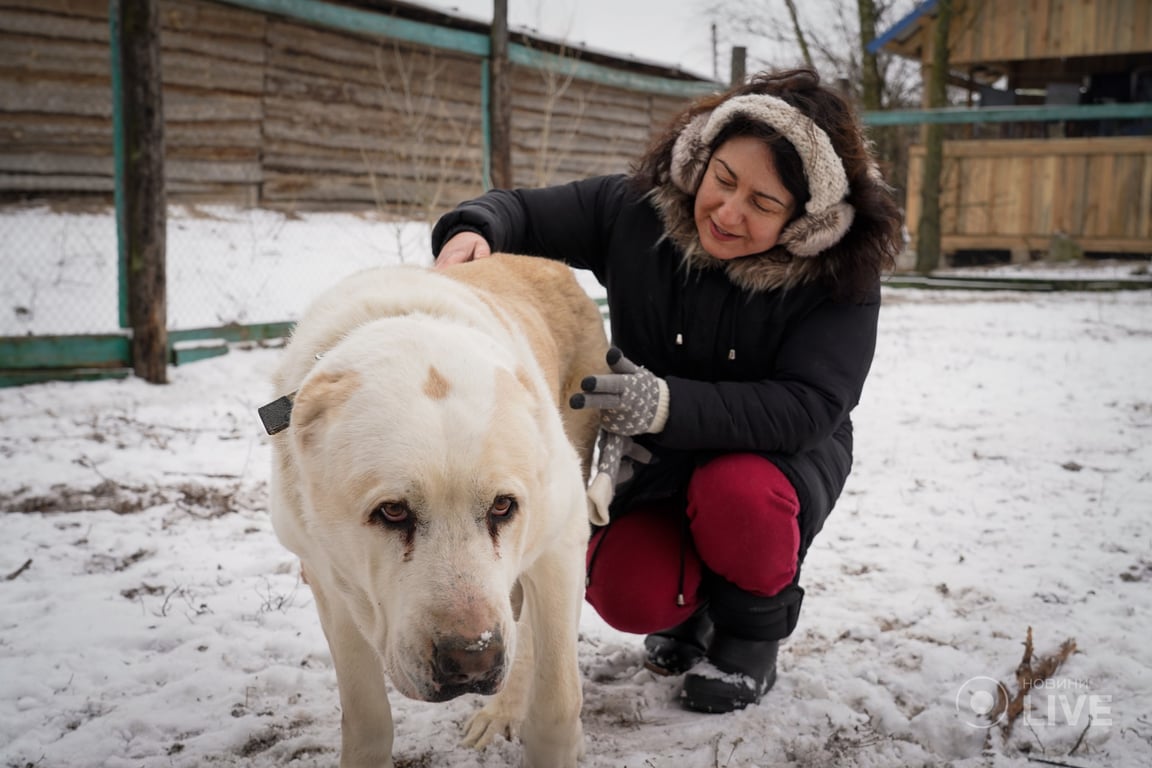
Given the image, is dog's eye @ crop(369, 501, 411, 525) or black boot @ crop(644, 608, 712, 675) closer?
dog's eye @ crop(369, 501, 411, 525)

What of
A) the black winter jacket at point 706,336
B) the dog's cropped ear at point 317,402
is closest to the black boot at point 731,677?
the black winter jacket at point 706,336

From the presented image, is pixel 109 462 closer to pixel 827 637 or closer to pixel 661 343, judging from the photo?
pixel 661 343

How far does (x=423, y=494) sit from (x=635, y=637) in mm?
1538

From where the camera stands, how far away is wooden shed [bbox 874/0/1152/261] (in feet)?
42.2

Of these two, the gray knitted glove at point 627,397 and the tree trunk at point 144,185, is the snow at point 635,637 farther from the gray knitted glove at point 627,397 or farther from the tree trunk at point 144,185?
the gray knitted glove at point 627,397

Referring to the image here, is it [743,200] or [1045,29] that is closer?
[743,200]

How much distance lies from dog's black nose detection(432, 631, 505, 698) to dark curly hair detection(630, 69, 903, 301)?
1451 millimetres

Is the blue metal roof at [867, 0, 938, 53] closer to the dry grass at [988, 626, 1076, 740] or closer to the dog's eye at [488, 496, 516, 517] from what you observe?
the dry grass at [988, 626, 1076, 740]

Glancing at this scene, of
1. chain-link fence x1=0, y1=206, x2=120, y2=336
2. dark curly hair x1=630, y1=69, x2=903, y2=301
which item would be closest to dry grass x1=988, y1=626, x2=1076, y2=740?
dark curly hair x1=630, y1=69, x2=903, y2=301

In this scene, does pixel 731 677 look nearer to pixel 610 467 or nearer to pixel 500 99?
pixel 610 467

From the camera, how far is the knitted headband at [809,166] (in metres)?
2.31

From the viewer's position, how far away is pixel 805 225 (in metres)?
2.37

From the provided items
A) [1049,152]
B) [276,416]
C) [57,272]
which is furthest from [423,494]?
[1049,152]

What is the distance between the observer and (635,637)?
2.89m
